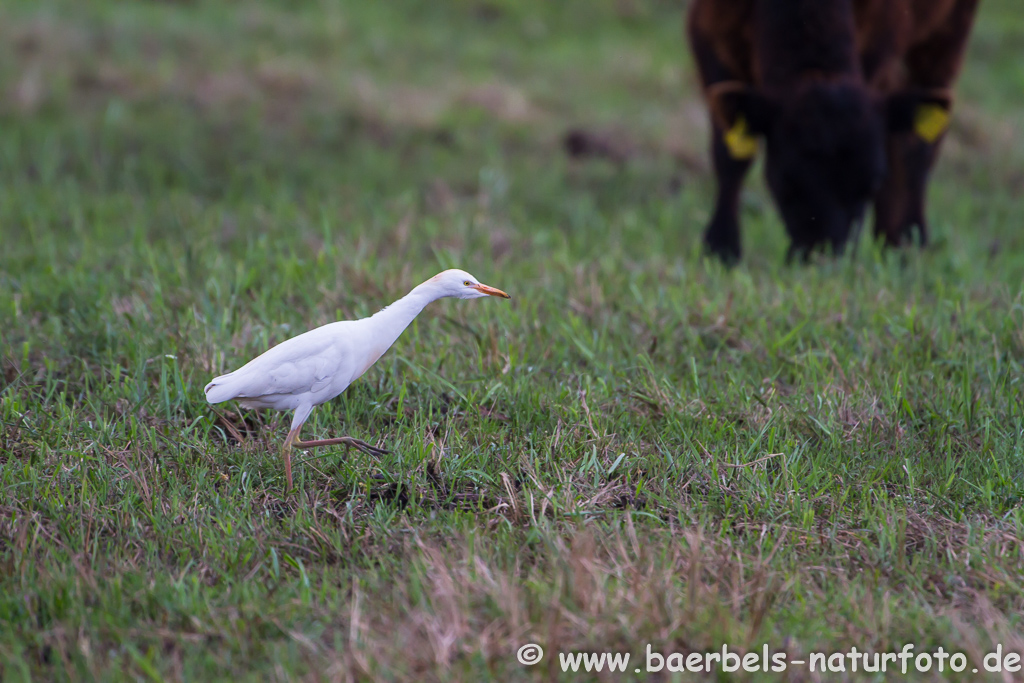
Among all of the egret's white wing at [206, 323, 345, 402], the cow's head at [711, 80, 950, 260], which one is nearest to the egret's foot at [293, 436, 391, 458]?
the egret's white wing at [206, 323, 345, 402]

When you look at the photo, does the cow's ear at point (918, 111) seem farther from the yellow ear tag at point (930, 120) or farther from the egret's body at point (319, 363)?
the egret's body at point (319, 363)

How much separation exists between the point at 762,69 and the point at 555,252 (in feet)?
5.17

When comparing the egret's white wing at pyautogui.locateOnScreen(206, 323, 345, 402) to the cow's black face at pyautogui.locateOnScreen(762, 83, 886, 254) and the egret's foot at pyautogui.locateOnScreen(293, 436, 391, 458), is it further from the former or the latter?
the cow's black face at pyautogui.locateOnScreen(762, 83, 886, 254)

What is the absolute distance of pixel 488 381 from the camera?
11.1 ft

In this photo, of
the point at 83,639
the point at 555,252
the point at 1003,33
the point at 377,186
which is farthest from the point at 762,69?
the point at 1003,33

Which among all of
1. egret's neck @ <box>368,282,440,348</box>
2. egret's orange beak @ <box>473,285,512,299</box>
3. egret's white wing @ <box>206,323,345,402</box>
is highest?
egret's orange beak @ <box>473,285,512,299</box>

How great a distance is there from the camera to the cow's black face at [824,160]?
15.7ft

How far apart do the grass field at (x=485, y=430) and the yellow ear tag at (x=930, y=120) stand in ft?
2.21

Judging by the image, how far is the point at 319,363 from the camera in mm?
2627

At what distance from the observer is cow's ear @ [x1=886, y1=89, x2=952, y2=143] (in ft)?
17.0

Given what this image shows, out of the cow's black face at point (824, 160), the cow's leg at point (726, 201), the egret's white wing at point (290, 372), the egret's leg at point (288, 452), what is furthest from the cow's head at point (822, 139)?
the egret's leg at point (288, 452)

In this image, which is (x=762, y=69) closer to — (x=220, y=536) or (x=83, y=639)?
(x=220, y=536)

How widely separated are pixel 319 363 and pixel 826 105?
130 inches

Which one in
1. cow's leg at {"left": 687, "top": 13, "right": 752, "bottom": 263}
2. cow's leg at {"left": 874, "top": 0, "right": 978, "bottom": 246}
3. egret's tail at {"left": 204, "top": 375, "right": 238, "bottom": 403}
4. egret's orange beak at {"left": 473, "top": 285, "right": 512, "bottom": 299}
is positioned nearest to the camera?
egret's tail at {"left": 204, "top": 375, "right": 238, "bottom": 403}
